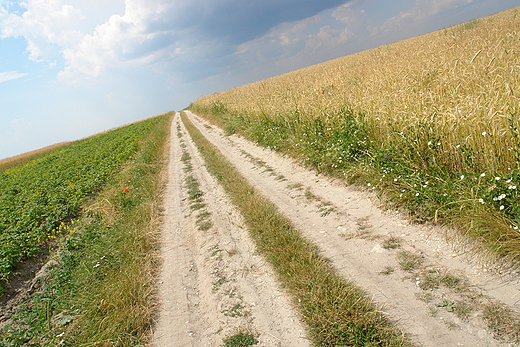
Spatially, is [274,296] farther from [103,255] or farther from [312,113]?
[312,113]

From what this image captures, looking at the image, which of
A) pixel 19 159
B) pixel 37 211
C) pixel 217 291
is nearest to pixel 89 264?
pixel 217 291

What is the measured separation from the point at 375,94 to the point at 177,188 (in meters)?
5.96

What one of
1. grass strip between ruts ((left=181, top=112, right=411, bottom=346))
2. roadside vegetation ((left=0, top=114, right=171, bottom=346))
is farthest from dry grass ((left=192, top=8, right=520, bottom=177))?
roadside vegetation ((left=0, top=114, right=171, bottom=346))

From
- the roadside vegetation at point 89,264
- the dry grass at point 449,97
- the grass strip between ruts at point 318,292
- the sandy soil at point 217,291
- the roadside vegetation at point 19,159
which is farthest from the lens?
the roadside vegetation at point 19,159

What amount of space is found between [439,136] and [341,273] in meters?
2.63

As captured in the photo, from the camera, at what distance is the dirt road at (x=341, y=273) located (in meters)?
2.40

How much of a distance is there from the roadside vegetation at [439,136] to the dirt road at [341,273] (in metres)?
0.37

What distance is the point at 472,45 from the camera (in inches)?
255

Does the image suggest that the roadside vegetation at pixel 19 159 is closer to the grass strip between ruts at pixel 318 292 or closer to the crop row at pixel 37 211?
the crop row at pixel 37 211

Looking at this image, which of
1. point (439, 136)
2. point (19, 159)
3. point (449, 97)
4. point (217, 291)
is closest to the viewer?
point (217, 291)

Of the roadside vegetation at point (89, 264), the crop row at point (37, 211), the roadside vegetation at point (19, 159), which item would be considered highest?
the roadside vegetation at point (19, 159)

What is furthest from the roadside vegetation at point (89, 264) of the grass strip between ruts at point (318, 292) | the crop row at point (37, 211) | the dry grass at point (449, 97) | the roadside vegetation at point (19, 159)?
the roadside vegetation at point (19, 159)

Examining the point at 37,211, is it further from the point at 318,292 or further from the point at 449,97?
the point at 449,97

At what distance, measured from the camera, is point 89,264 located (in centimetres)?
463
